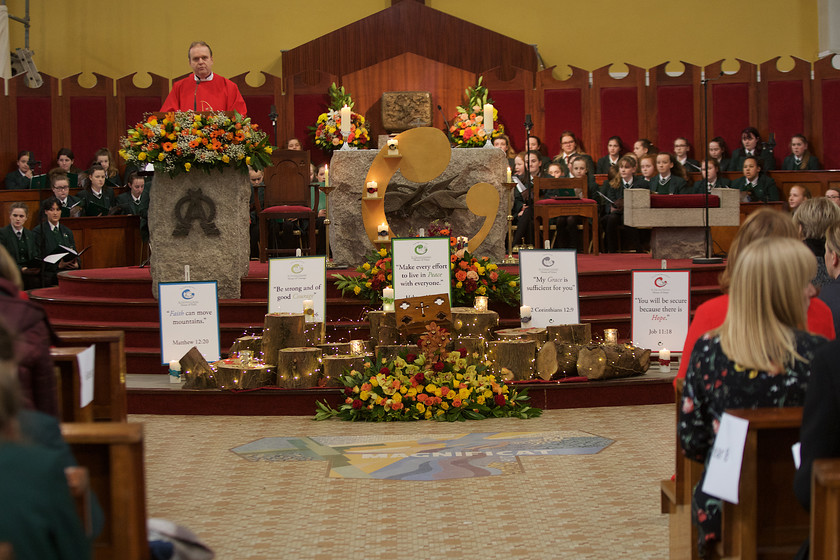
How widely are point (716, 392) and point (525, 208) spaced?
777 centimetres

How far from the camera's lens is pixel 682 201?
8.60 metres

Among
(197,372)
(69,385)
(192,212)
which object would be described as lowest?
(197,372)

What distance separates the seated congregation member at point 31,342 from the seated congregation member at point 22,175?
30.2 feet

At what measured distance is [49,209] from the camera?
9312mm

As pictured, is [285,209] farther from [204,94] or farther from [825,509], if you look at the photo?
[825,509]

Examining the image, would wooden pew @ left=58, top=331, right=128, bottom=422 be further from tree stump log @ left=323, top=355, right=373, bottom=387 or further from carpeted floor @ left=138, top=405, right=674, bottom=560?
tree stump log @ left=323, top=355, right=373, bottom=387

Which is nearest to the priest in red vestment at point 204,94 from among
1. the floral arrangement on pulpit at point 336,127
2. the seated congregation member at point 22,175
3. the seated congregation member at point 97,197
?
the seated congregation member at point 97,197

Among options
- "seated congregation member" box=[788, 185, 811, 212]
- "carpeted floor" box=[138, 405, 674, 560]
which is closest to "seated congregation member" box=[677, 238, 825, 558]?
"carpeted floor" box=[138, 405, 674, 560]

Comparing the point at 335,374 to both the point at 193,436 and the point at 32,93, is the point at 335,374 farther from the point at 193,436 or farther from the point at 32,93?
the point at 32,93

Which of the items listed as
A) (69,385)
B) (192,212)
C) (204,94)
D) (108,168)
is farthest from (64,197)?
(69,385)

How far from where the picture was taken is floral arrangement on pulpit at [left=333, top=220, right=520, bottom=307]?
650cm

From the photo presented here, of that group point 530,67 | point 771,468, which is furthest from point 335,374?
point 530,67

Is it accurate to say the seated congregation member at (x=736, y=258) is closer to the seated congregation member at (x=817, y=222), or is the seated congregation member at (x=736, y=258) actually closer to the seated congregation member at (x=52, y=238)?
the seated congregation member at (x=817, y=222)

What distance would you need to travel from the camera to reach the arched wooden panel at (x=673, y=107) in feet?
38.1
